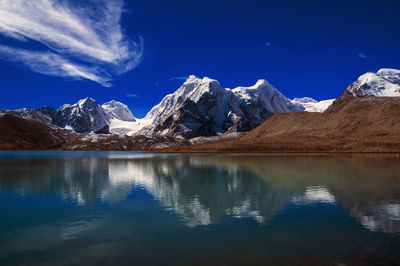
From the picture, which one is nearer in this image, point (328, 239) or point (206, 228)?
point (328, 239)

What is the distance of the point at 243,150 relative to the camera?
157 m

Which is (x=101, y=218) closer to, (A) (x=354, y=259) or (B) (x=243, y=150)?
(A) (x=354, y=259)

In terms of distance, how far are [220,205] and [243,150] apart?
13656cm

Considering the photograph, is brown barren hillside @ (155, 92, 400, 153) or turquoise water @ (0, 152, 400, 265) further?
brown barren hillside @ (155, 92, 400, 153)

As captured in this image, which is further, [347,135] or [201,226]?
[347,135]

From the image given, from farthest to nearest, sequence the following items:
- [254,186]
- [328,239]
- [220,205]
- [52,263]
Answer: [254,186]
[220,205]
[328,239]
[52,263]

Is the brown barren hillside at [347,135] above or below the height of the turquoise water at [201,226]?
above

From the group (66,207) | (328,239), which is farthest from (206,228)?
(66,207)

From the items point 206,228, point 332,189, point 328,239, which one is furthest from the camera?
point 332,189

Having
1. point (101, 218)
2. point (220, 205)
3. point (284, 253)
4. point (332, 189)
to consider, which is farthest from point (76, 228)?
point (332, 189)

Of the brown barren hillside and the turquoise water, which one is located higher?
the brown barren hillside

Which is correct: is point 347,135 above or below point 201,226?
above

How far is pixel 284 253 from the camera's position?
1262 cm

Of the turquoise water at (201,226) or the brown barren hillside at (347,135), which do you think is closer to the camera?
the turquoise water at (201,226)
